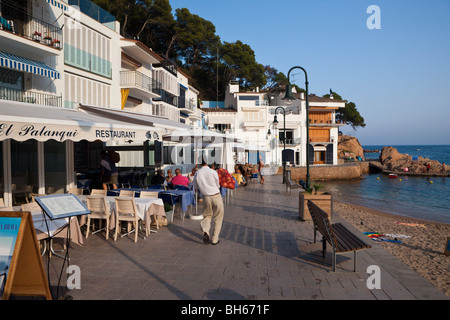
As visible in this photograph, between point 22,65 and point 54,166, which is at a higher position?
point 22,65

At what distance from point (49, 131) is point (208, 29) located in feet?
169

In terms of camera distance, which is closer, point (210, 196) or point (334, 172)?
point (210, 196)

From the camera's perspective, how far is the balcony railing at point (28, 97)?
39.4 ft

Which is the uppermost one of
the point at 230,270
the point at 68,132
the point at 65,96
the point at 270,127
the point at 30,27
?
the point at 30,27

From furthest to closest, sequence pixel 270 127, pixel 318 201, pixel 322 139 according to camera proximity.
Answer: pixel 322 139
pixel 270 127
pixel 318 201

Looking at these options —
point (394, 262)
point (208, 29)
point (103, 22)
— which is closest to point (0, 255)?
point (394, 262)

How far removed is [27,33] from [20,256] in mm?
13547

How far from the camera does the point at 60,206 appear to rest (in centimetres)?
409

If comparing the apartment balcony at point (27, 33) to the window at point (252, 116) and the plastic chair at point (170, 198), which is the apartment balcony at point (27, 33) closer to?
the plastic chair at point (170, 198)

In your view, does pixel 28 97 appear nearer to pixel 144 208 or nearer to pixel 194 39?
pixel 144 208

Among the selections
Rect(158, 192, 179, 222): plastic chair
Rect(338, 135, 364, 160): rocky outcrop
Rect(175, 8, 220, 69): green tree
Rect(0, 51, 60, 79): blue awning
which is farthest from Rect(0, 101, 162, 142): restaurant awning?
Rect(338, 135, 364, 160): rocky outcrop

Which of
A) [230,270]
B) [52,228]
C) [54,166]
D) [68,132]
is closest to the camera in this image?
[230,270]

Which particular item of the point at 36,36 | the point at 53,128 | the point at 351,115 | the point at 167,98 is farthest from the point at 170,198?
the point at 351,115

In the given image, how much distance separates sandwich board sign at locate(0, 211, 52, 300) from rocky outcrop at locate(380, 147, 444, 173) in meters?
59.9
